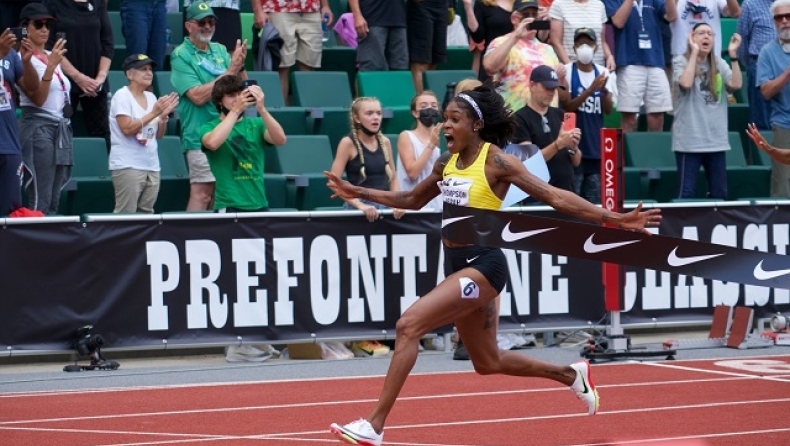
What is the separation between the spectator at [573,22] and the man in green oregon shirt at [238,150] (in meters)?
4.02

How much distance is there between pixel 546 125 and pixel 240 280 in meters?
3.27

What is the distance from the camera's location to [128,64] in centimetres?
1258

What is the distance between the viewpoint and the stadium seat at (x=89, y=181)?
1309cm

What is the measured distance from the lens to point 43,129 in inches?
486

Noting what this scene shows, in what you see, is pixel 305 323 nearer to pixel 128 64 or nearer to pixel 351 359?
pixel 351 359

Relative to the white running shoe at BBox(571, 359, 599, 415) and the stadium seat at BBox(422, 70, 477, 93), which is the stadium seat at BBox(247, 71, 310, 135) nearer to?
the stadium seat at BBox(422, 70, 477, 93)

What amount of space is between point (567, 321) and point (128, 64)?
4.67 meters

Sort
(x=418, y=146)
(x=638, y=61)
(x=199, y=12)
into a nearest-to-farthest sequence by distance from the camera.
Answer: (x=418, y=146) < (x=199, y=12) < (x=638, y=61)

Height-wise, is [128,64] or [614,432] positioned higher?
[128,64]

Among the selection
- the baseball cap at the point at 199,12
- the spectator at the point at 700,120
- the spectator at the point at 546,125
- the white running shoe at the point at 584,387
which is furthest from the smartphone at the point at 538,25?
the white running shoe at the point at 584,387

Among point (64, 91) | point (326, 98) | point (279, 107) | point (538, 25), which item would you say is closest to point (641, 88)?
point (538, 25)

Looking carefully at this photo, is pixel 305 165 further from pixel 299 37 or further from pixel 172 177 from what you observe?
pixel 299 37

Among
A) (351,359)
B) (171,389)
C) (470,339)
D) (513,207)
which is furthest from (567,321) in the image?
(470,339)

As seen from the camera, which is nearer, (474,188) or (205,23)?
(474,188)
